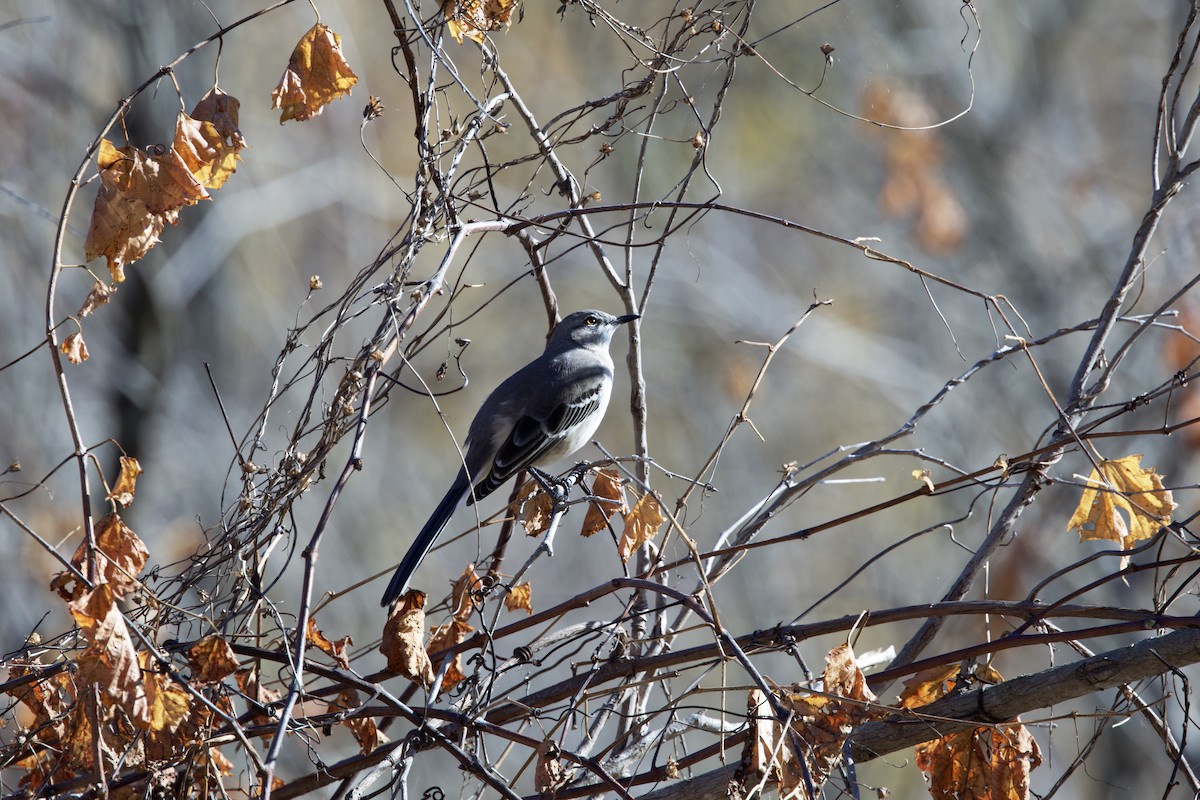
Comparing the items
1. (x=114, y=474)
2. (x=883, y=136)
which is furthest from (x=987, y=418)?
(x=114, y=474)

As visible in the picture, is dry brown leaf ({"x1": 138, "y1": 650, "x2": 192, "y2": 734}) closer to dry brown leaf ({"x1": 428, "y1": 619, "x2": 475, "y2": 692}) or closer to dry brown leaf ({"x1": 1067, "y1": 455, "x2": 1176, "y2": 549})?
dry brown leaf ({"x1": 428, "y1": 619, "x2": 475, "y2": 692})

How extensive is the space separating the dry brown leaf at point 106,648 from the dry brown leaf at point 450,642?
987 millimetres

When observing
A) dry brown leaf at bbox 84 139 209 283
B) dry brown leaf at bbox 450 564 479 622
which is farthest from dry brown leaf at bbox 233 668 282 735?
dry brown leaf at bbox 84 139 209 283

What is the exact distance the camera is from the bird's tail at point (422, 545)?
3.94 m

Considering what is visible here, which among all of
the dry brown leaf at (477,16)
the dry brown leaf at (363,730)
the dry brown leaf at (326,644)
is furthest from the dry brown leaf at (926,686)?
the dry brown leaf at (477,16)

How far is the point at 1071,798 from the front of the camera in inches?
440

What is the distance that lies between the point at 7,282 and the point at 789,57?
8.76 metres

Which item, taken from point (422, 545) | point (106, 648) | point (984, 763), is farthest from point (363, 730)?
Answer: point (984, 763)

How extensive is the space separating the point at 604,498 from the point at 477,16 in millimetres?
1521

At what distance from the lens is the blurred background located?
Answer: 9750 millimetres

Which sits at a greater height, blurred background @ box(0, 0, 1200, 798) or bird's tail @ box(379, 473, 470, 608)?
blurred background @ box(0, 0, 1200, 798)

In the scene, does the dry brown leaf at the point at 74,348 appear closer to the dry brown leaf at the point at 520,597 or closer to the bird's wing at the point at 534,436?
the dry brown leaf at the point at 520,597

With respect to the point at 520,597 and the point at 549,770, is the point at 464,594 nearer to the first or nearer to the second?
the point at 520,597

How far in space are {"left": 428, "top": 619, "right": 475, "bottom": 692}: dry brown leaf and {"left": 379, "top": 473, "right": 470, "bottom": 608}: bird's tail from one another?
17 cm
